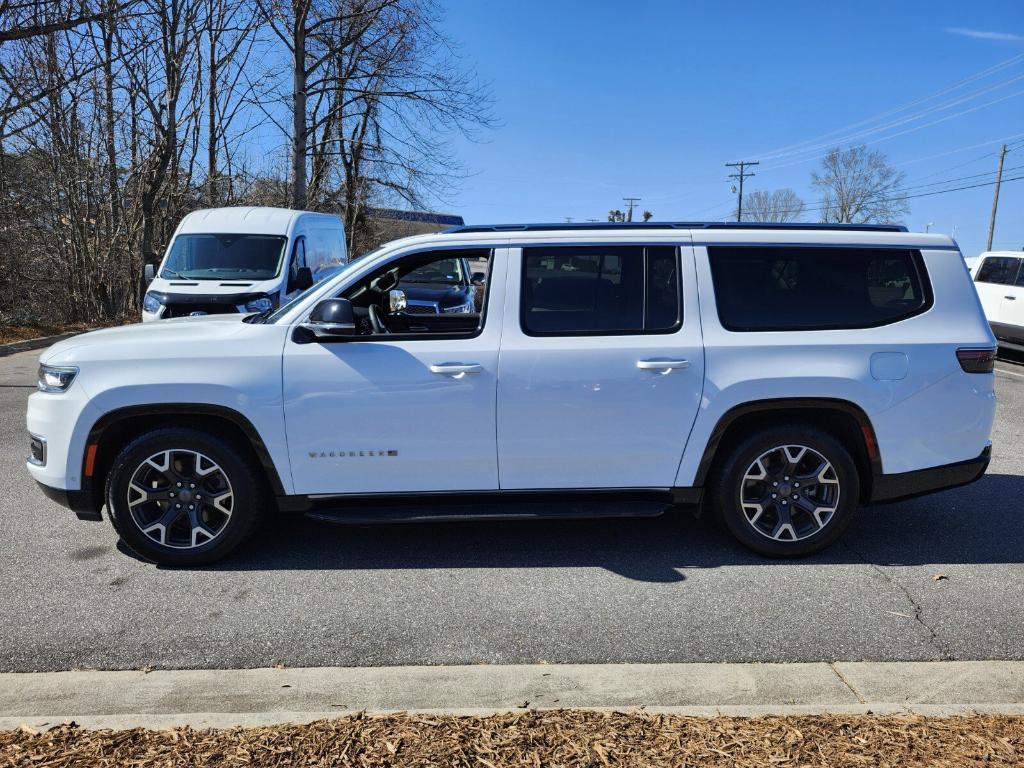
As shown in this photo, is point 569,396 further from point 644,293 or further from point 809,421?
point 809,421

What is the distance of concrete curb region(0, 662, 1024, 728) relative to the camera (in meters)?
2.89

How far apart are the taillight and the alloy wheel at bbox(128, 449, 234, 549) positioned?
418 cm

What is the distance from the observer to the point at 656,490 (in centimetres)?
446

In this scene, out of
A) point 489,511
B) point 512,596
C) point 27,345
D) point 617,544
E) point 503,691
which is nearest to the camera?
point 503,691

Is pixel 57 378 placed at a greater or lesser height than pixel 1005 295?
lesser

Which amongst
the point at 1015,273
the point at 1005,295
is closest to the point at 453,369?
the point at 1005,295

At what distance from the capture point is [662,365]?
14.1 feet

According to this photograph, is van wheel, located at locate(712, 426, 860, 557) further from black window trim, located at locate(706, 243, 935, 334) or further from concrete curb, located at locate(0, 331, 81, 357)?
concrete curb, located at locate(0, 331, 81, 357)

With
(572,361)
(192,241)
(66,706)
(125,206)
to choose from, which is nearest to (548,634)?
(572,361)

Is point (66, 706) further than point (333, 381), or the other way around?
point (333, 381)

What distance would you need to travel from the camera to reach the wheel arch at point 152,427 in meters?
4.23

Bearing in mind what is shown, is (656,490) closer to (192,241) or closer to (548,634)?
(548,634)

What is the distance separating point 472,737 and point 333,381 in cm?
216

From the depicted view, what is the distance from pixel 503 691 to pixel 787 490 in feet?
7.24
